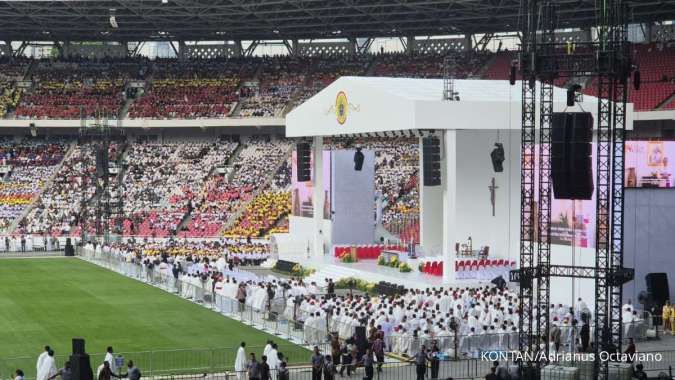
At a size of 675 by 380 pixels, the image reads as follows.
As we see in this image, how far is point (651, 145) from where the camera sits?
152 feet

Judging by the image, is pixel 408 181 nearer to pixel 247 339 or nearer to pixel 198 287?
pixel 198 287

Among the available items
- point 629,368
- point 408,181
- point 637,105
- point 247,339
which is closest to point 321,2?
point 408,181

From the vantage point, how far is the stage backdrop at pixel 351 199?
192ft

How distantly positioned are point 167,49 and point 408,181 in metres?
28.2

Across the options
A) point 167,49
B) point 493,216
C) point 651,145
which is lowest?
point 493,216

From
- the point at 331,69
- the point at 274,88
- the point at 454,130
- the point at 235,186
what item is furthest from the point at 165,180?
the point at 454,130

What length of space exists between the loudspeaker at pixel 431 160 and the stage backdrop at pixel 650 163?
307 inches

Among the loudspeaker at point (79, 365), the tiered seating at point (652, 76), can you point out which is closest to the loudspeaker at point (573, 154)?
the loudspeaker at point (79, 365)

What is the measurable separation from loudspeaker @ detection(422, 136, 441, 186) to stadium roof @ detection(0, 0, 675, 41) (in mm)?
23902

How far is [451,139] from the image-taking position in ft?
145

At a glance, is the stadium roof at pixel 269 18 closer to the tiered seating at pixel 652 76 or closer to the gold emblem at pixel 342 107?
the tiered seating at pixel 652 76

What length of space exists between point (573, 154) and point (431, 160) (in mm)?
15397

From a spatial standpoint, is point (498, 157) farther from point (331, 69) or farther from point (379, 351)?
point (331, 69)

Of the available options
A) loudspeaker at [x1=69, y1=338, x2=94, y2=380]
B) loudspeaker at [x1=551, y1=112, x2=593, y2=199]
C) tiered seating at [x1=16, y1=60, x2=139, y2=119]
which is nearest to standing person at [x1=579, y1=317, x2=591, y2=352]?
loudspeaker at [x1=551, y1=112, x2=593, y2=199]
